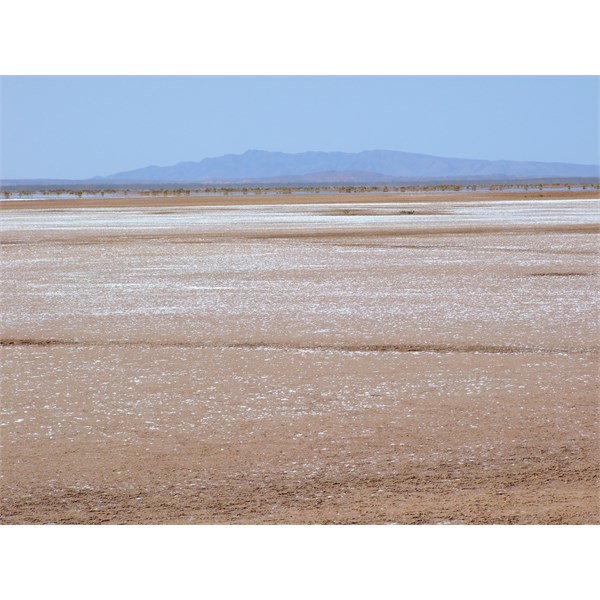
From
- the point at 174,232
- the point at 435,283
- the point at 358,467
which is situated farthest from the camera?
the point at 174,232

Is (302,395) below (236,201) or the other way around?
below

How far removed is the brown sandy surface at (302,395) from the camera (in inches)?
Answer: 215

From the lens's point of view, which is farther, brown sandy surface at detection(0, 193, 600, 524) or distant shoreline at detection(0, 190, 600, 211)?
distant shoreline at detection(0, 190, 600, 211)

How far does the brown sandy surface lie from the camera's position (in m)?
5.47

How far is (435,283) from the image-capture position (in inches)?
560

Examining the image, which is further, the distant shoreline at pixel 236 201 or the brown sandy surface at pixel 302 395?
the distant shoreline at pixel 236 201

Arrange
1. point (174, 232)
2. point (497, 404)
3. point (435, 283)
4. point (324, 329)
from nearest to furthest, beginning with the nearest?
point (497, 404) < point (324, 329) < point (435, 283) < point (174, 232)

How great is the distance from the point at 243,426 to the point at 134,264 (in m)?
11.4

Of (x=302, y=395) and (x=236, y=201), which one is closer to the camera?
(x=302, y=395)

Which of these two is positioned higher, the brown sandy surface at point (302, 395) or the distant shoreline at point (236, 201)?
the distant shoreline at point (236, 201)

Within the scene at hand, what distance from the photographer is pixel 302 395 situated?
7.66 metres

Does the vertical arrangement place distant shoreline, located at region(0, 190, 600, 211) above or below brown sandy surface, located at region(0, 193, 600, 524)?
above

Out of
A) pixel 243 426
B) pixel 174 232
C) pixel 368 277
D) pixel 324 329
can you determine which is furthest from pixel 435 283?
pixel 174 232
